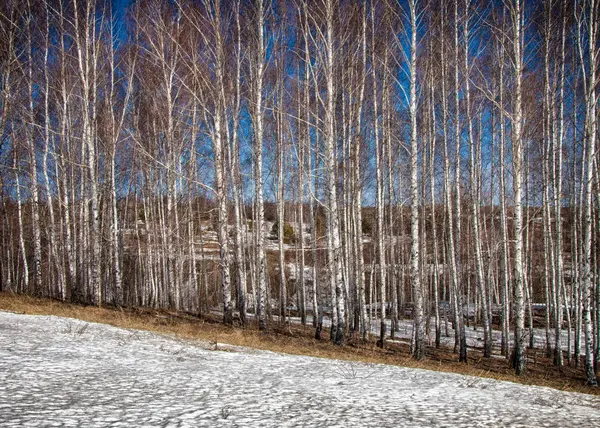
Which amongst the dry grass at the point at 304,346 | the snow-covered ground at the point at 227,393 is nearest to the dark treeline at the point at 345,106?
the dry grass at the point at 304,346

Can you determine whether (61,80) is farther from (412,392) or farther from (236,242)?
(412,392)

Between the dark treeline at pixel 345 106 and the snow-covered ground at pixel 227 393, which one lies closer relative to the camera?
the snow-covered ground at pixel 227 393

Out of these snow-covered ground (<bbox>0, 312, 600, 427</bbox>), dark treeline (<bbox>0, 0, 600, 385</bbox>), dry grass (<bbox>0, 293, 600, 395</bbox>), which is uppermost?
dark treeline (<bbox>0, 0, 600, 385</bbox>)

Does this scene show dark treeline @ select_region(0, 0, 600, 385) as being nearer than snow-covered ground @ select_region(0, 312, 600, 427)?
No

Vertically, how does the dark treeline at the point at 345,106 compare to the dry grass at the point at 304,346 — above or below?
above

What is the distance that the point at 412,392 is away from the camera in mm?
5051

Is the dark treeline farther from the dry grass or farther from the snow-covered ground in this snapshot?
the snow-covered ground

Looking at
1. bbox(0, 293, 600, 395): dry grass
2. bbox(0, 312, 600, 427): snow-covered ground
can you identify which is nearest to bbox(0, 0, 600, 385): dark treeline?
bbox(0, 293, 600, 395): dry grass

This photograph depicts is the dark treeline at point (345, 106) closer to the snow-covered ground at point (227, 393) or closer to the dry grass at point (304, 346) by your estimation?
the dry grass at point (304, 346)

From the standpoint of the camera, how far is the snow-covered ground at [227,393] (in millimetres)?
3338

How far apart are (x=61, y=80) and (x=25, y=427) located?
15891mm

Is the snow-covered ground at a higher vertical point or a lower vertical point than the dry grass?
higher

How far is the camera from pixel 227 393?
4.23m

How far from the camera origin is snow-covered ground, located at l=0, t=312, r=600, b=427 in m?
3.34
